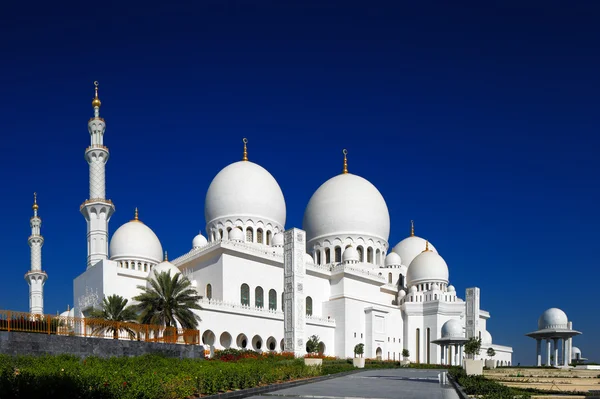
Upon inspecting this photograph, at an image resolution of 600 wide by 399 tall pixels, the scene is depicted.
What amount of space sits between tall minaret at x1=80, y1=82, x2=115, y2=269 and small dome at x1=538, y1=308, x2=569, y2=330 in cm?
3222

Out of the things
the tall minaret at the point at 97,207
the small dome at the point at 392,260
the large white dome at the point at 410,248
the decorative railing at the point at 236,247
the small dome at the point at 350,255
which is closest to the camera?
the decorative railing at the point at 236,247

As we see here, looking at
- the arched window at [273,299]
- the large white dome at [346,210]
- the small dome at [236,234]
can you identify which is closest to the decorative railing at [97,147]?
the small dome at [236,234]

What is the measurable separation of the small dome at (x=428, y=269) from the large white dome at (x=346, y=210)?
13.1ft

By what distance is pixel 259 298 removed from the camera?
4212cm

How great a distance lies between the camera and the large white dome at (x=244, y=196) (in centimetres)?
4809

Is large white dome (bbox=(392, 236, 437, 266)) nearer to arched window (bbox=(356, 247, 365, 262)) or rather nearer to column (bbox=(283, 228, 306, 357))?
arched window (bbox=(356, 247, 365, 262))

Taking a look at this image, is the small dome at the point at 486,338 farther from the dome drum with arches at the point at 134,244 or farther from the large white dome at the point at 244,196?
the dome drum with arches at the point at 134,244

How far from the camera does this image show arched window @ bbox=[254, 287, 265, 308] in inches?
1646

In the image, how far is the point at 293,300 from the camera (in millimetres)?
31359

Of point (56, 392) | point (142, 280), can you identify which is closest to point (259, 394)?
point (56, 392)

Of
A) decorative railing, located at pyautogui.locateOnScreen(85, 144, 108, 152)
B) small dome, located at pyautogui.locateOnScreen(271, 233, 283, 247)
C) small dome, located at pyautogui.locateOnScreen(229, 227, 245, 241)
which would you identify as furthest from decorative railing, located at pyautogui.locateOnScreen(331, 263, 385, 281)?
decorative railing, located at pyautogui.locateOnScreen(85, 144, 108, 152)

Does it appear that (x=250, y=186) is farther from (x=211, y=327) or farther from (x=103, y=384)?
(x=103, y=384)

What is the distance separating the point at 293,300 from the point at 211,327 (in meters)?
7.22

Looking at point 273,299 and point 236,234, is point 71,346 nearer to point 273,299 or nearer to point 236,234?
point 273,299
